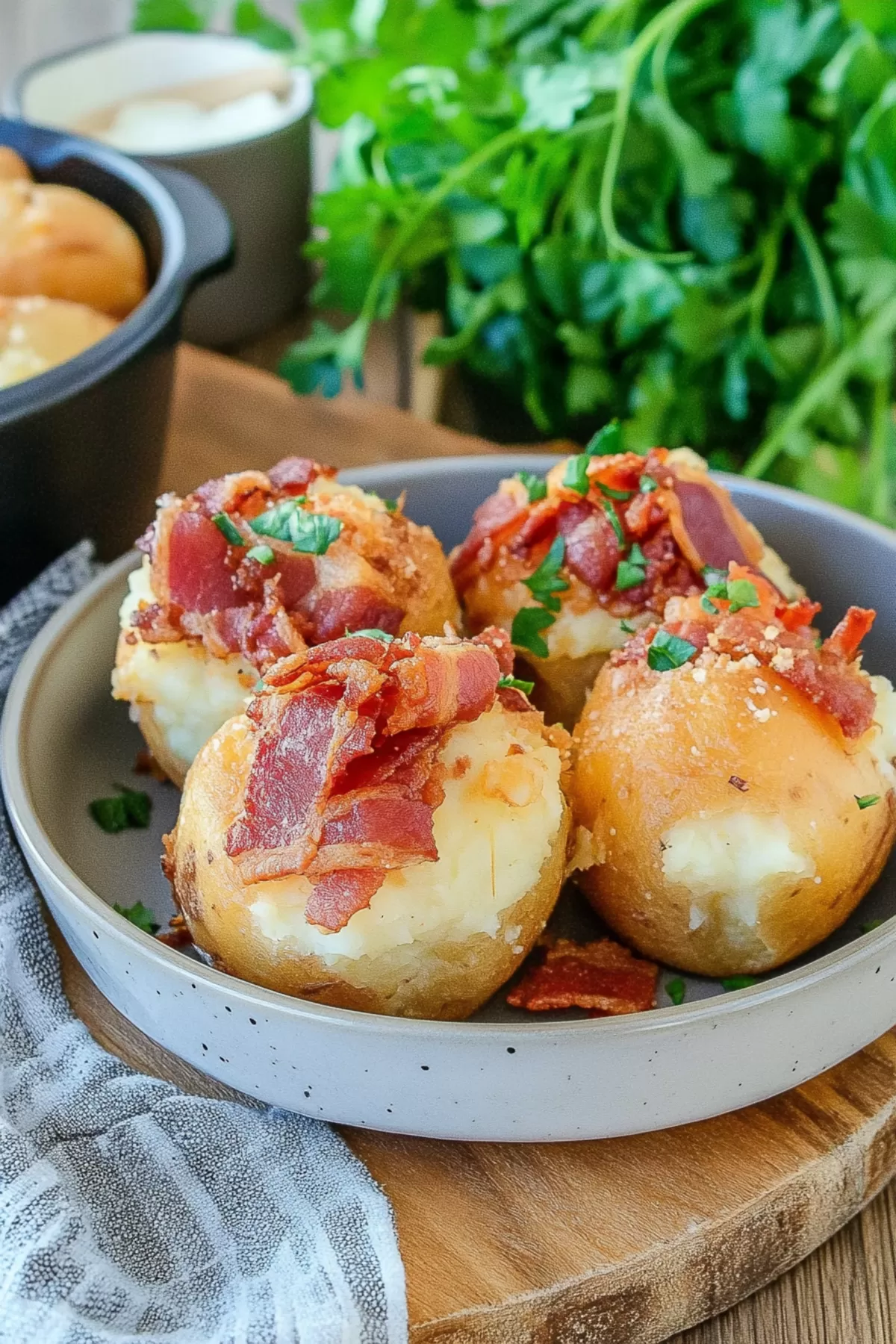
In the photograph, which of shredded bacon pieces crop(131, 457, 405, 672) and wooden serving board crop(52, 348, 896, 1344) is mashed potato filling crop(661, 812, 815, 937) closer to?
wooden serving board crop(52, 348, 896, 1344)

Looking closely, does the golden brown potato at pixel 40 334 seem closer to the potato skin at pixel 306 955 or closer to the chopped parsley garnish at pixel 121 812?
the chopped parsley garnish at pixel 121 812

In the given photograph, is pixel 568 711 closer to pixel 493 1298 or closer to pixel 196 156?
pixel 493 1298

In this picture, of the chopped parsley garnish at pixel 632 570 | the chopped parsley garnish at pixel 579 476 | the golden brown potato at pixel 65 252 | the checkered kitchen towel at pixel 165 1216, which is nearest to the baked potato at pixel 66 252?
the golden brown potato at pixel 65 252

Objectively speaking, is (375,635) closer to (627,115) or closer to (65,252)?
(65,252)

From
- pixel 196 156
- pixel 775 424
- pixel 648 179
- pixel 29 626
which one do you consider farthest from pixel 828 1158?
pixel 196 156

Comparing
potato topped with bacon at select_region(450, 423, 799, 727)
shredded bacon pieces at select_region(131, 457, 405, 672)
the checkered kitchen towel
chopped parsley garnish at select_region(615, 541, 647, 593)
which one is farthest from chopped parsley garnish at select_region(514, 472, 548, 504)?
the checkered kitchen towel
